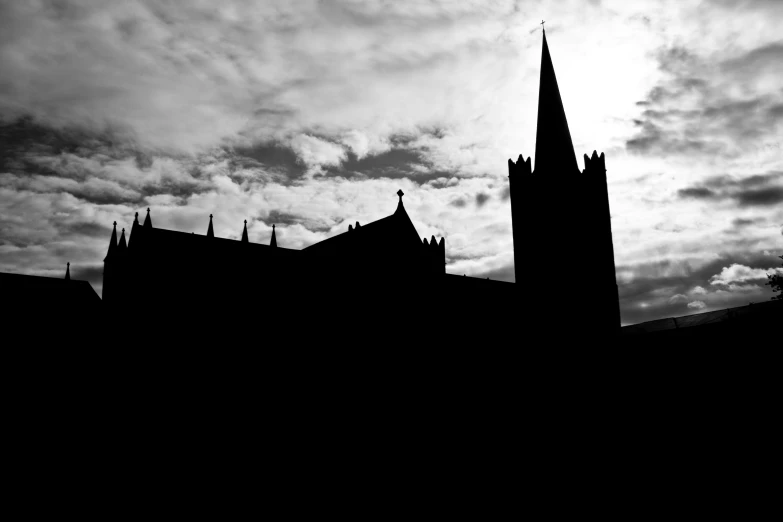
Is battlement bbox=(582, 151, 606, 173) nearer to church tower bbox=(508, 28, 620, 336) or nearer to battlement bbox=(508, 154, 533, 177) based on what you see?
church tower bbox=(508, 28, 620, 336)

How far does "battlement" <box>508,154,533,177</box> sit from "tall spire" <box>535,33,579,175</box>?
2.77 feet

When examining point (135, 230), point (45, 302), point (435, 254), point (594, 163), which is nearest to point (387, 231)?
point (435, 254)

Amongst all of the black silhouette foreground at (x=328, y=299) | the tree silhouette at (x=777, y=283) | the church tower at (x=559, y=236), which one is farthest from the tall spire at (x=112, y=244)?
the tree silhouette at (x=777, y=283)

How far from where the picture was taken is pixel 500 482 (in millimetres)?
31172

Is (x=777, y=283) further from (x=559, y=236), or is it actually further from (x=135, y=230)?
(x=135, y=230)

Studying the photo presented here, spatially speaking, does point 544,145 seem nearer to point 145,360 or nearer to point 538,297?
point 538,297

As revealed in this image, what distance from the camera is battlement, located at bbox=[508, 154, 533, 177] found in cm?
5459

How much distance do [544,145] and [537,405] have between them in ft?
75.4

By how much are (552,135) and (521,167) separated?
3.73 meters

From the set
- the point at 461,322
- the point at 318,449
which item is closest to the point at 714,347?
the point at 461,322

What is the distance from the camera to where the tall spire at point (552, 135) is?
5312 centimetres

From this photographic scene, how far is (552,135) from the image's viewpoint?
5331cm

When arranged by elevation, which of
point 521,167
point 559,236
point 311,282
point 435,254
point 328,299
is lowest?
point 328,299

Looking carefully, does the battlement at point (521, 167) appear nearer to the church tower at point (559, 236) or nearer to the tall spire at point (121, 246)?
the church tower at point (559, 236)
